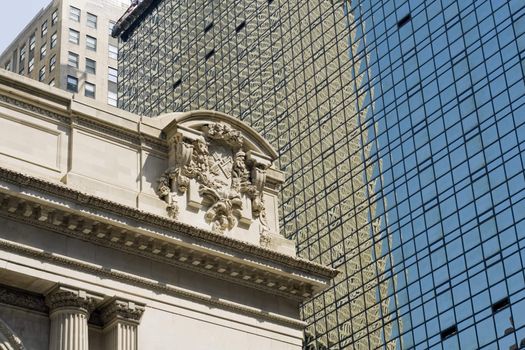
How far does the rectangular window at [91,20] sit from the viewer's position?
15000cm

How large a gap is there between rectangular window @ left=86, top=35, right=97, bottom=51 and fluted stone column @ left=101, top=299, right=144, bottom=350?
339 ft

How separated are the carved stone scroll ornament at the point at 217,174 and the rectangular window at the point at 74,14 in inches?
3824

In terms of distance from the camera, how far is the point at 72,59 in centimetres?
14288

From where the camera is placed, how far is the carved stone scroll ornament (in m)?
50.6

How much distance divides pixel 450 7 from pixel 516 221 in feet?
74.6

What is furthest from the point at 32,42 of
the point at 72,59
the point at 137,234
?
the point at 137,234

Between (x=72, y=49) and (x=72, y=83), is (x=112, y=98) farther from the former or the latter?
(x=72, y=83)

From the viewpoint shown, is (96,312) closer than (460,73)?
Yes

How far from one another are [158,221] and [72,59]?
9763 centimetres

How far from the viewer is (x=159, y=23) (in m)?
155

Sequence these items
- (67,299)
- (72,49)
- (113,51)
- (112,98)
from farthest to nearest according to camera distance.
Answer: (113,51) → (112,98) → (72,49) → (67,299)

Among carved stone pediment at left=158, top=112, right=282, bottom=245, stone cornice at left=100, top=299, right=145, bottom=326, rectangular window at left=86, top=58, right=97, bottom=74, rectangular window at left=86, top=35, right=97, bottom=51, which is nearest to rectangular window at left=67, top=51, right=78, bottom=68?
rectangular window at left=86, top=58, right=97, bottom=74

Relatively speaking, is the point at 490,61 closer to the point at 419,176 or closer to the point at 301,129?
the point at 419,176

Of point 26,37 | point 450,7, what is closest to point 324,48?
point 450,7
